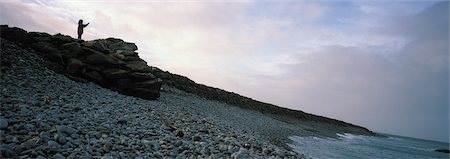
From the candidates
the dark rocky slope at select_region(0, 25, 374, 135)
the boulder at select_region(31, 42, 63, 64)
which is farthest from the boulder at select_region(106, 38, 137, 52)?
Result: the boulder at select_region(31, 42, 63, 64)

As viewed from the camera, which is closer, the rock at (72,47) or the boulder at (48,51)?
the boulder at (48,51)

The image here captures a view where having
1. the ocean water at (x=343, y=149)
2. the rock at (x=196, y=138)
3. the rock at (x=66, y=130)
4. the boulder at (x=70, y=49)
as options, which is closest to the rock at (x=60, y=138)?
the rock at (x=66, y=130)

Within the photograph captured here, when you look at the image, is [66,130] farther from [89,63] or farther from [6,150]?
[89,63]

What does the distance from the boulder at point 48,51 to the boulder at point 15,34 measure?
1.81 feet

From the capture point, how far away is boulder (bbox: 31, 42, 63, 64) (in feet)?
49.6


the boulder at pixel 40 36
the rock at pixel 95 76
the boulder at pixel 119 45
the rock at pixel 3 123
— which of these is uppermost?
the boulder at pixel 119 45

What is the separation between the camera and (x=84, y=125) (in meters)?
7.41

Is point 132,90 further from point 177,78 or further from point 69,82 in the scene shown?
point 177,78

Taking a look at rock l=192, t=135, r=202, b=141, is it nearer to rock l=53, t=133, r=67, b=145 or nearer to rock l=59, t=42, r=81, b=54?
rock l=53, t=133, r=67, b=145

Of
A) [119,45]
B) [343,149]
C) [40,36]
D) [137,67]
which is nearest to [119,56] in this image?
[137,67]

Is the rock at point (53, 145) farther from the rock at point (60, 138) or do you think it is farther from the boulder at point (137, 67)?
the boulder at point (137, 67)

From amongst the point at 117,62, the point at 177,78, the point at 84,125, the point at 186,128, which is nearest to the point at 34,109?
the point at 84,125

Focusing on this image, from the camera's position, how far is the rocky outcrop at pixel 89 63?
15.1 m

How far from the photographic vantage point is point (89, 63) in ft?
51.9
